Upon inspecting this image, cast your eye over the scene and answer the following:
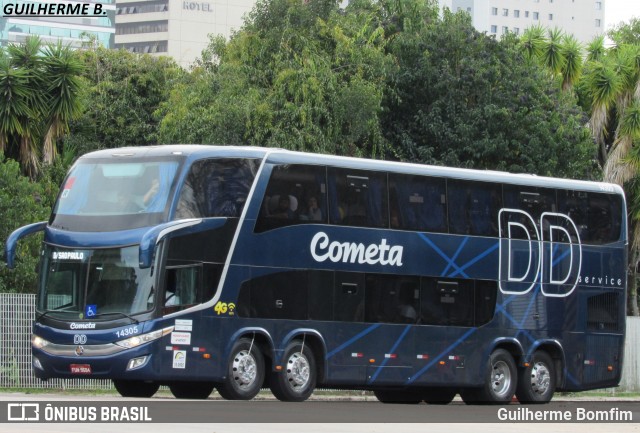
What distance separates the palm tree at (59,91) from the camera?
3531 cm

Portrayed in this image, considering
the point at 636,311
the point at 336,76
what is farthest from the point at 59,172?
the point at 636,311

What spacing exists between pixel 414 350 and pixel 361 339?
1397 millimetres

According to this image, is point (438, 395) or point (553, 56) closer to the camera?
point (438, 395)

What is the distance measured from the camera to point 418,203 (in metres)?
25.5

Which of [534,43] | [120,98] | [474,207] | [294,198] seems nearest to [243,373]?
[294,198]

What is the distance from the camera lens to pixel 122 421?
1655cm

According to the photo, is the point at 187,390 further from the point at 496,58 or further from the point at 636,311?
the point at 636,311

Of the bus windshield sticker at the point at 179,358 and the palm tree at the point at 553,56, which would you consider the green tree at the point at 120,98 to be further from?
the bus windshield sticker at the point at 179,358

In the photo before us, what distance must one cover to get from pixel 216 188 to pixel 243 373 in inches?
122

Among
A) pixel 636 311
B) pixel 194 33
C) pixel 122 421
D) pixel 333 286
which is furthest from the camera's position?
pixel 194 33

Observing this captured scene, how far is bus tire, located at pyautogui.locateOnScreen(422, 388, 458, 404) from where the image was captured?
2786cm

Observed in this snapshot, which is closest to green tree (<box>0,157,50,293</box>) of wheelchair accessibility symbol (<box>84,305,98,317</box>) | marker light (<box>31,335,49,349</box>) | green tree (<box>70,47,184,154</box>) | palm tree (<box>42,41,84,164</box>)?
palm tree (<box>42,41,84,164</box>)

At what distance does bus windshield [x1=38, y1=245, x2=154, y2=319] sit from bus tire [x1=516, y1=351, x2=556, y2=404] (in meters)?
9.22

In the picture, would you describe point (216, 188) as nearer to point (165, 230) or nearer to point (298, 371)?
point (165, 230)
